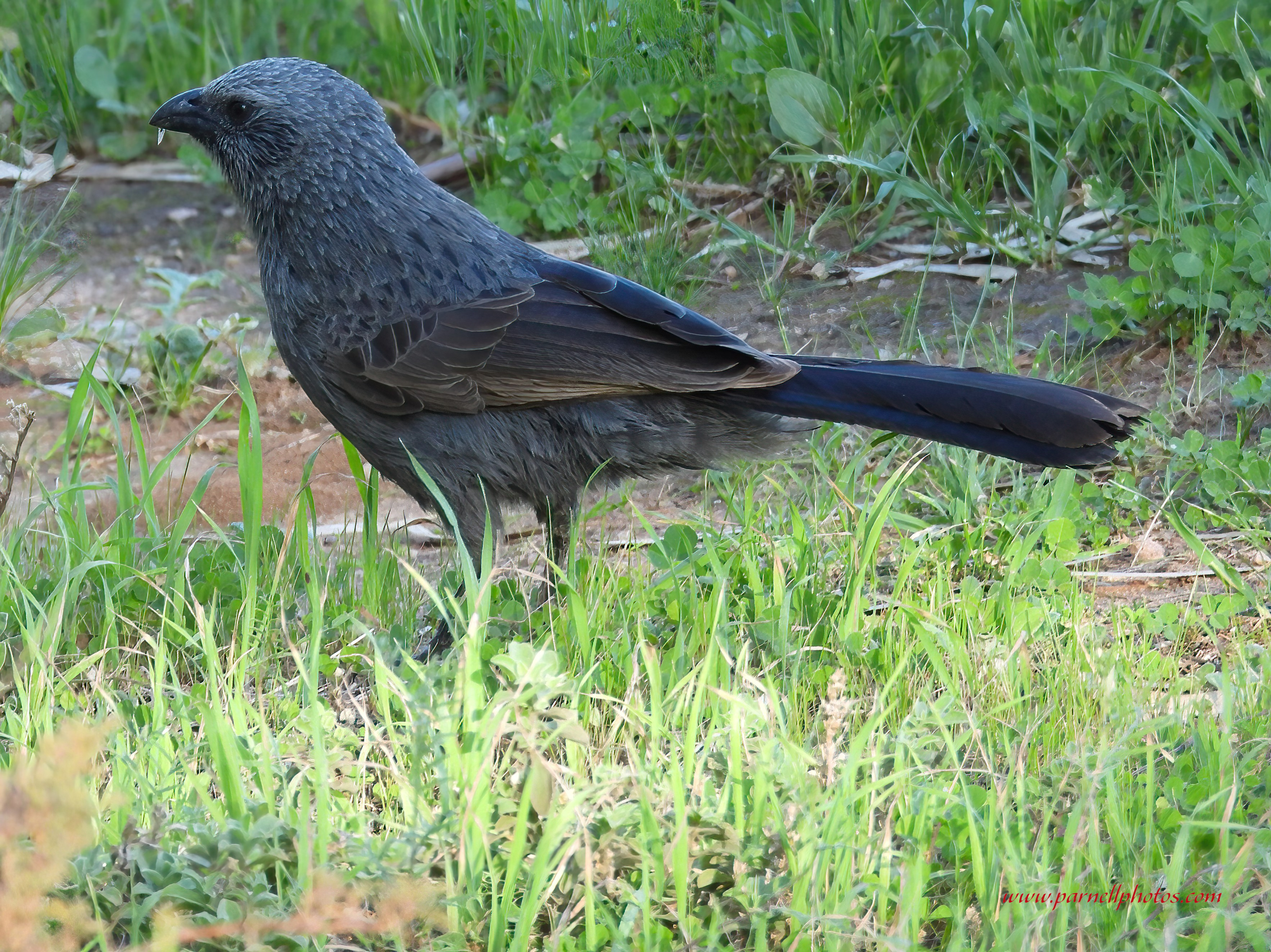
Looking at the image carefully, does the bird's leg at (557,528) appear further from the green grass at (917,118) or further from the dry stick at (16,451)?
the green grass at (917,118)

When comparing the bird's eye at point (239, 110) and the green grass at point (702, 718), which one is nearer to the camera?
the green grass at point (702, 718)

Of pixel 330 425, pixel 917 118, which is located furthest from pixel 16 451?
pixel 917 118

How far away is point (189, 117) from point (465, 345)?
1235 mm

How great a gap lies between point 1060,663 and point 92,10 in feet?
20.6

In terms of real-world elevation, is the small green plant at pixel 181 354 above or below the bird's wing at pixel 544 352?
below

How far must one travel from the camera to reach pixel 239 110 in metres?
4.12

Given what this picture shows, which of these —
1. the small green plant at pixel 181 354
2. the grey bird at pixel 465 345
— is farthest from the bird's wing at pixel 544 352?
the small green plant at pixel 181 354

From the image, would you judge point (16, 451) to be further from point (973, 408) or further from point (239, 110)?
point (973, 408)

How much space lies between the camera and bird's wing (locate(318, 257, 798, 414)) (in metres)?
3.65

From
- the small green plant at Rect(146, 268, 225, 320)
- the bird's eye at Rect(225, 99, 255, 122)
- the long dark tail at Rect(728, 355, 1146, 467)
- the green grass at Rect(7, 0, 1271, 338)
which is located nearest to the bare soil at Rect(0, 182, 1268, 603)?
the small green plant at Rect(146, 268, 225, 320)

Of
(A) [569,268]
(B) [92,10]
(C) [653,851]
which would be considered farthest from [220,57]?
(C) [653,851]

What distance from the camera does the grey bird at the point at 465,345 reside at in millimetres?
3670

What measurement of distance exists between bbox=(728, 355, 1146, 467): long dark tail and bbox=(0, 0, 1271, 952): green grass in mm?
265

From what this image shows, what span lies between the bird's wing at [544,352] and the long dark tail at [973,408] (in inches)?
4.7
